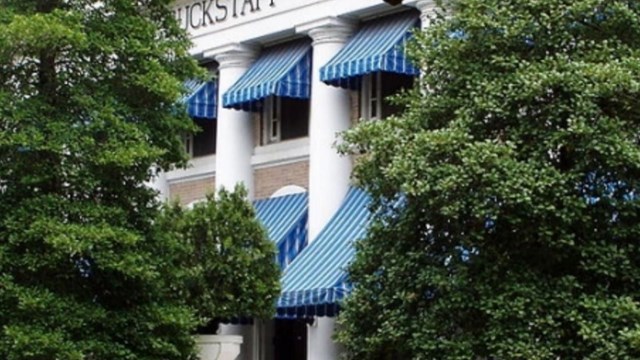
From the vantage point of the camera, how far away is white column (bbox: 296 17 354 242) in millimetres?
26719

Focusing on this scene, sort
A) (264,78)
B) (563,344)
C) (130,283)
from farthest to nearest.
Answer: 1. (264,78)
2. (130,283)
3. (563,344)

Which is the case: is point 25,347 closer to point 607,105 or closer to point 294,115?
point 607,105

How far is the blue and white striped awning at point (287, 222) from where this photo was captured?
27.3 m

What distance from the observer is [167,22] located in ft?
72.3

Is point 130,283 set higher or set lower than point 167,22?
lower

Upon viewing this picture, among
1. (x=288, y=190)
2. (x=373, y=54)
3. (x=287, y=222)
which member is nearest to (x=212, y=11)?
(x=288, y=190)

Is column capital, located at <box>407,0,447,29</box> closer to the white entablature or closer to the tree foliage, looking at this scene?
the white entablature

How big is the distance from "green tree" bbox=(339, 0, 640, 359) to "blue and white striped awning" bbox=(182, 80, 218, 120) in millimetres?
13220

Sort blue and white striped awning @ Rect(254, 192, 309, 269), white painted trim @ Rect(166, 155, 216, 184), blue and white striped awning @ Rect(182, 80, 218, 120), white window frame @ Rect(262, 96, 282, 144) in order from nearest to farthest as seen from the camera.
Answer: blue and white striped awning @ Rect(254, 192, 309, 269) → white window frame @ Rect(262, 96, 282, 144) → blue and white striped awning @ Rect(182, 80, 218, 120) → white painted trim @ Rect(166, 155, 216, 184)

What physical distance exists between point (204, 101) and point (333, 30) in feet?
13.4

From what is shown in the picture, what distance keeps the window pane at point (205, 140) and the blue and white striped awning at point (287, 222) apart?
3.20 meters

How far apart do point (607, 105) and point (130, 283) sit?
7.31 metres

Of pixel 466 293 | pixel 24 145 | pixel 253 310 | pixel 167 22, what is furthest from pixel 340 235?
pixel 466 293

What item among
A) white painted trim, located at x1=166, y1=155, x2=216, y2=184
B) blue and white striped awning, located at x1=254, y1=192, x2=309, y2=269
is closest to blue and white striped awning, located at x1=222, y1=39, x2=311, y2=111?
blue and white striped awning, located at x1=254, y1=192, x2=309, y2=269
